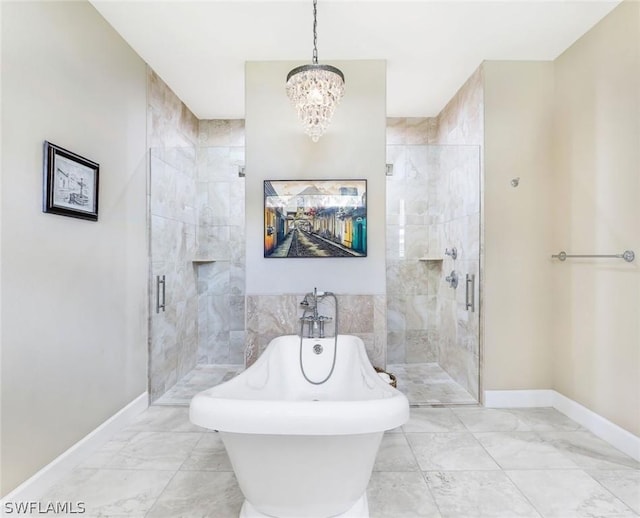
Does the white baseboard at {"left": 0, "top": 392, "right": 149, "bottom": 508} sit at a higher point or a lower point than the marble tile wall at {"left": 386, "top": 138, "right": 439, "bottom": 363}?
lower

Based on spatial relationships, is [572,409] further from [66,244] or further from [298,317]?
[66,244]

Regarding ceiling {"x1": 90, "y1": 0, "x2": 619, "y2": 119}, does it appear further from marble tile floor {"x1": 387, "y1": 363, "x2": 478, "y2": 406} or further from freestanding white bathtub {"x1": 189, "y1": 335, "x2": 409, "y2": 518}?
marble tile floor {"x1": 387, "y1": 363, "x2": 478, "y2": 406}

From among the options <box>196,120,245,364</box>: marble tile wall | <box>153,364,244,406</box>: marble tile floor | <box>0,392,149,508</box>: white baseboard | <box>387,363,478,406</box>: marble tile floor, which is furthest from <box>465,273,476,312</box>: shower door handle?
<box>0,392,149,508</box>: white baseboard

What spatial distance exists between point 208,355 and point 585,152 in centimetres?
357

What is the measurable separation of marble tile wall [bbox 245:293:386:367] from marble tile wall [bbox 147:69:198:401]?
2.62 ft

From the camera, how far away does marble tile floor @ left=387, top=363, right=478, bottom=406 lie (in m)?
2.91

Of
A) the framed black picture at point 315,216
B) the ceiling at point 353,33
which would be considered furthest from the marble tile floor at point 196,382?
the ceiling at point 353,33

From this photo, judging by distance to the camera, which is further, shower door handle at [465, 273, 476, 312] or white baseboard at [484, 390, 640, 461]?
shower door handle at [465, 273, 476, 312]

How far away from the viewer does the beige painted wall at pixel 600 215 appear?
7.03ft

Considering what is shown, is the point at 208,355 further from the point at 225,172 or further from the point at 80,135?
the point at 80,135

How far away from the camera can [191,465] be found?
2039 millimetres

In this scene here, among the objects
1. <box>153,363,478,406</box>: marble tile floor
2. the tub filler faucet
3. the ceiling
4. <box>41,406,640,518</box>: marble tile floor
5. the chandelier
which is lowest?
<box>41,406,640,518</box>: marble tile floor

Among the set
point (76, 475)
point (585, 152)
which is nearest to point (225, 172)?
point (76, 475)

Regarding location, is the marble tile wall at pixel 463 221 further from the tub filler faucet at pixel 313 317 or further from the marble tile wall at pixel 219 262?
the marble tile wall at pixel 219 262
